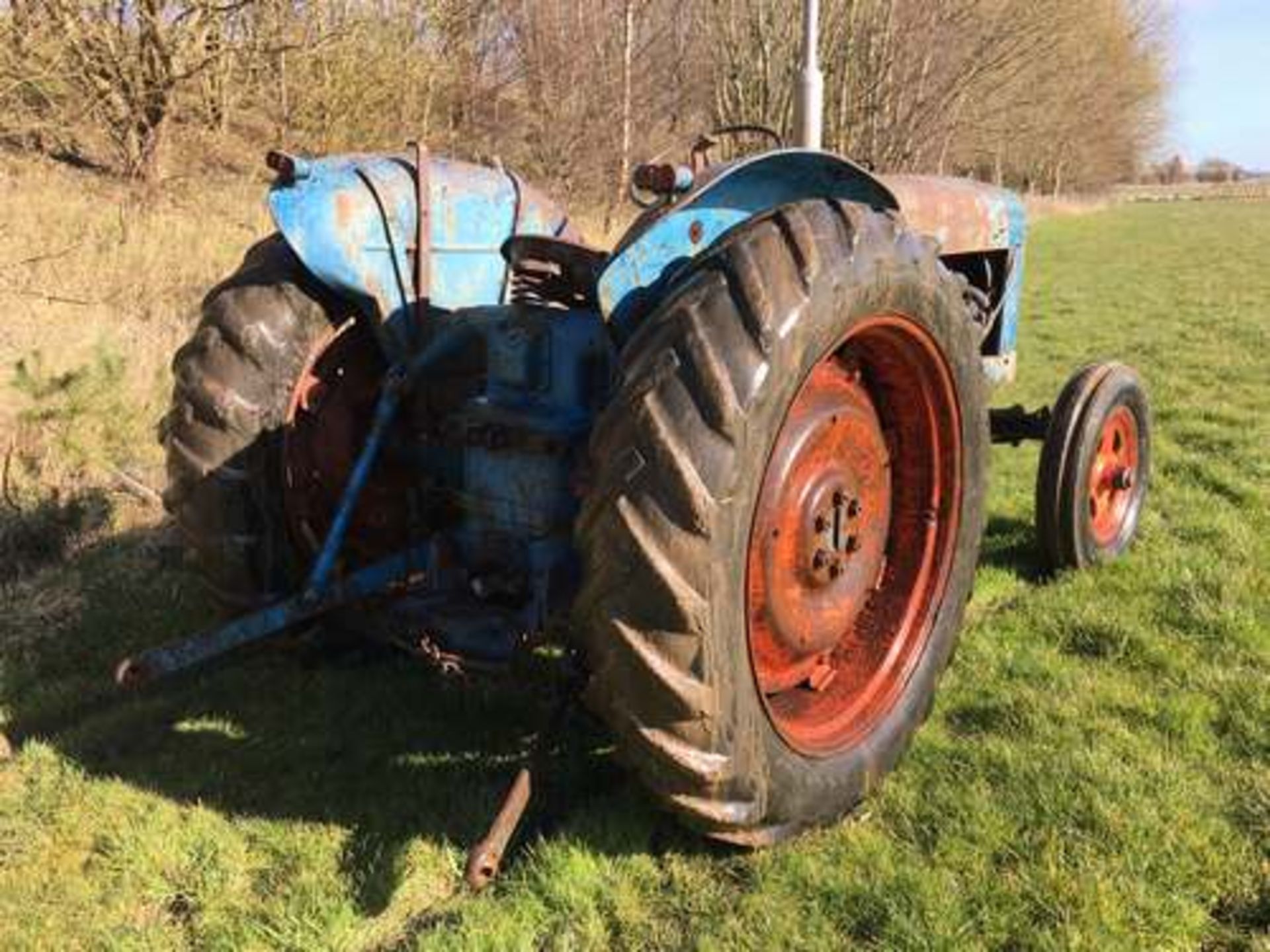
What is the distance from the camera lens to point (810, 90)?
582cm

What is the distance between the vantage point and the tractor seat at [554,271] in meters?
2.73

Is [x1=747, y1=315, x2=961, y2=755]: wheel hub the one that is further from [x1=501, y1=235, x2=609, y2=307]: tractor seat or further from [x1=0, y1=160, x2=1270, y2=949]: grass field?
[x1=501, y1=235, x2=609, y2=307]: tractor seat

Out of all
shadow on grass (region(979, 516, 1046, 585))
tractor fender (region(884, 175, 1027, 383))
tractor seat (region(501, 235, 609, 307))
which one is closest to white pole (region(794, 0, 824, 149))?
tractor fender (region(884, 175, 1027, 383))

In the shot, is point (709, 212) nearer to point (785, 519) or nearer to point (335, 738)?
point (785, 519)

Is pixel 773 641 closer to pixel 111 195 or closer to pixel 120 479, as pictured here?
pixel 120 479

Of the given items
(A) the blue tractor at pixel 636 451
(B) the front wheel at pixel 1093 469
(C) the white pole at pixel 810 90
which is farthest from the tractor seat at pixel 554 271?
(C) the white pole at pixel 810 90

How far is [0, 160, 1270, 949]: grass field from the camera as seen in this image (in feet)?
8.11

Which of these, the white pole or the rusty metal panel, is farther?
the white pole

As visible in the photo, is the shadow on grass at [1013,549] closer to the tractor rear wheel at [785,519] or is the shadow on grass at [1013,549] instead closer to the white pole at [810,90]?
the tractor rear wheel at [785,519]

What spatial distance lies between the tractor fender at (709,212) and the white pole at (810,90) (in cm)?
304

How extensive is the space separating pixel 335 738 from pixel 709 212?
6.04 feet

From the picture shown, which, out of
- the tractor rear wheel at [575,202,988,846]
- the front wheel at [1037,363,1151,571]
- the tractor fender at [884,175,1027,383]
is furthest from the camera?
the tractor fender at [884,175,1027,383]

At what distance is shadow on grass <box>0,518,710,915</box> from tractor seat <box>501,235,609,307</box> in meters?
0.95

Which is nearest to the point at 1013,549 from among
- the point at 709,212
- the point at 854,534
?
the point at 854,534
